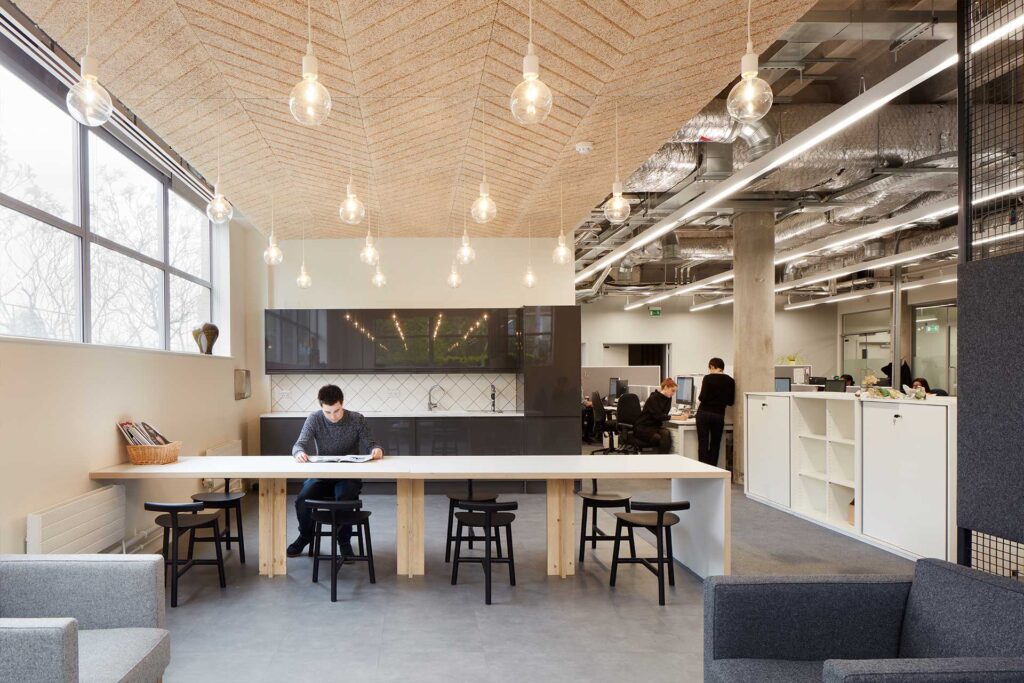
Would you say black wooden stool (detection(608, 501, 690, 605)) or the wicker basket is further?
the wicker basket

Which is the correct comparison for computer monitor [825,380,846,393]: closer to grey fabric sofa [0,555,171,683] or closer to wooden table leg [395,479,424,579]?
wooden table leg [395,479,424,579]

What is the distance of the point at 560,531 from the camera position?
4430 mm

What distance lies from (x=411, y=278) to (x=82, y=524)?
4618mm

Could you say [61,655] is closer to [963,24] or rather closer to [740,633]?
→ [740,633]

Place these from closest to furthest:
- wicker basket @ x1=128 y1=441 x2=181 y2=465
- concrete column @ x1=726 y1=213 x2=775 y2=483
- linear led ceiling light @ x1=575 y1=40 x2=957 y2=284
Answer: linear led ceiling light @ x1=575 y1=40 x2=957 y2=284 < wicker basket @ x1=128 y1=441 x2=181 y2=465 < concrete column @ x1=726 y1=213 x2=775 y2=483

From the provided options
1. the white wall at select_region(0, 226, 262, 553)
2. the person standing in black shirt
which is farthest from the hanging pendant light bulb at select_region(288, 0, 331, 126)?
the person standing in black shirt

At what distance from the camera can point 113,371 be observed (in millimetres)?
4484

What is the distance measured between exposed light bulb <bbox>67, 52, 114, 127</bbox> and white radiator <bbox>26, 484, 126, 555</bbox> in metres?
2.50

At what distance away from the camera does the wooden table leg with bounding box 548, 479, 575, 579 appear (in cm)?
440

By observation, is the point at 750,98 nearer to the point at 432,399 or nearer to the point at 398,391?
the point at 432,399

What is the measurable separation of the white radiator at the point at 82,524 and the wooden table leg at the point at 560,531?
302 cm

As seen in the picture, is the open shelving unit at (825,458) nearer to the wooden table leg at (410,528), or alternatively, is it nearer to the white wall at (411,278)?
the white wall at (411,278)

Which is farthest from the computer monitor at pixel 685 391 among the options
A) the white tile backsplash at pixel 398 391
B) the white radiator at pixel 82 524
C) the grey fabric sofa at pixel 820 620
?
the white radiator at pixel 82 524

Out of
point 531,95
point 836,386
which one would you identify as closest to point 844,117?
point 531,95
